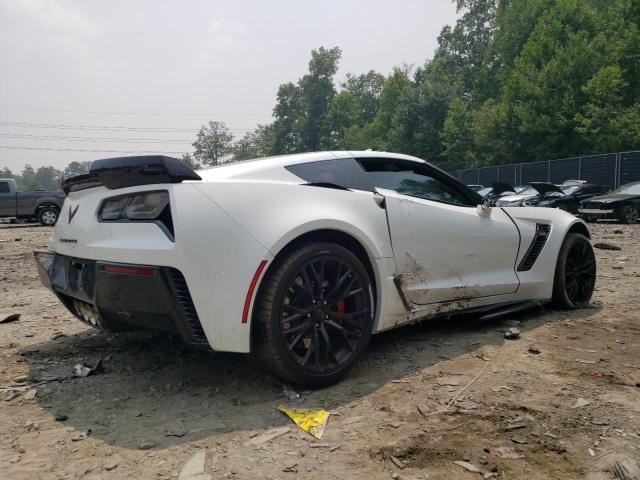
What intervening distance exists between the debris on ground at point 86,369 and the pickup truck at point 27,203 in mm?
16054

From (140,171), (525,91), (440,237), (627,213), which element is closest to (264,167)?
(140,171)

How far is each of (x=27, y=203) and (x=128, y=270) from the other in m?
17.9

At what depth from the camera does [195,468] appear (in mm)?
1899

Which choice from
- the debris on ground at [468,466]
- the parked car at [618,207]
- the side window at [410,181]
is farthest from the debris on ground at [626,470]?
the parked car at [618,207]

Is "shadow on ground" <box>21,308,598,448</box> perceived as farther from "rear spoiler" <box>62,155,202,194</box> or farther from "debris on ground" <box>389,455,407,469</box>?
"rear spoiler" <box>62,155,202,194</box>

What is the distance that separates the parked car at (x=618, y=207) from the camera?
547 inches

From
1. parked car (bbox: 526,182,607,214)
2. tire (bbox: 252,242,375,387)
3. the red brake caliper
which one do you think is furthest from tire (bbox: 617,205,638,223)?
the red brake caliper

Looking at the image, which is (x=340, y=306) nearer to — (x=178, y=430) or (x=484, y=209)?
(x=178, y=430)

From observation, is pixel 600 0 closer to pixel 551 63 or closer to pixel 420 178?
pixel 551 63

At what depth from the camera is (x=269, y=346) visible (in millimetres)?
2406

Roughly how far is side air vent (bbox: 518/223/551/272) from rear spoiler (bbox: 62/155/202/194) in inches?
110

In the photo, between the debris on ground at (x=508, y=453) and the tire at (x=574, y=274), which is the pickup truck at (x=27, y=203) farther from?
the debris on ground at (x=508, y=453)

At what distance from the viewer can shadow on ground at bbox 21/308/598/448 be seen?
2.29 m

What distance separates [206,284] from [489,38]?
2383 inches
